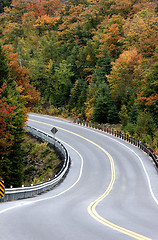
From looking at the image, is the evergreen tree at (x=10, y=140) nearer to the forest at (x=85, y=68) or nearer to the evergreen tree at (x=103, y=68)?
the forest at (x=85, y=68)

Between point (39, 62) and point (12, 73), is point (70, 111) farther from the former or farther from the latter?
point (12, 73)

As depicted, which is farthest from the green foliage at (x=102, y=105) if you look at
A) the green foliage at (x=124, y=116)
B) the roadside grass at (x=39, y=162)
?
the roadside grass at (x=39, y=162)

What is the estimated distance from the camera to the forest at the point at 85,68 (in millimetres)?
34906

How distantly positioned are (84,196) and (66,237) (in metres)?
10.9

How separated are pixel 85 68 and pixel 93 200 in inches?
1948

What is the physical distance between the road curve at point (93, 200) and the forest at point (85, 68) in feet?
18.3

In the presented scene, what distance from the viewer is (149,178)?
23312mm

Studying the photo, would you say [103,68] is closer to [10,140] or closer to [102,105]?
[102,105]

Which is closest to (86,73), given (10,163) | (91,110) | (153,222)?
(91,110)

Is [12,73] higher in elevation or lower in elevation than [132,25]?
lower

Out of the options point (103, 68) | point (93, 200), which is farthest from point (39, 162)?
point (103, 68)

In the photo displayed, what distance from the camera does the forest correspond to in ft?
115

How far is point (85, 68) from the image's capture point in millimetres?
63062

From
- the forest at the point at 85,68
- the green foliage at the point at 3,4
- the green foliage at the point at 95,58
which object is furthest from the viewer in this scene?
the green foliage at the point at 3,4
